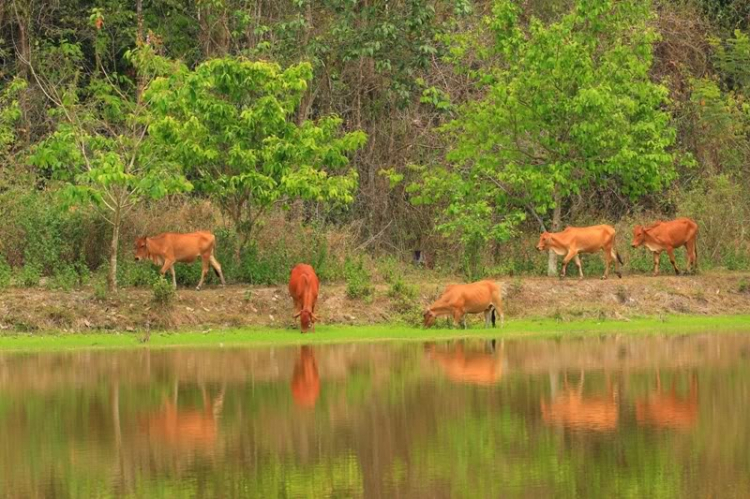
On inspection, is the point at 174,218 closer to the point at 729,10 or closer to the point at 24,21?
the point at 24,21

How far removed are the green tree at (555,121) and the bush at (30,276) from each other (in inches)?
356

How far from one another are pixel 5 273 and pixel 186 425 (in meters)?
12.0

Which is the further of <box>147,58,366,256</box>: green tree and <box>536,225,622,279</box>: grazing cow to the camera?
<box>536,225,622,279</box>: grazing cow

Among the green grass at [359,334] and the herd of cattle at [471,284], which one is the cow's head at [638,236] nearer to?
the herd of cattle at [471,284]

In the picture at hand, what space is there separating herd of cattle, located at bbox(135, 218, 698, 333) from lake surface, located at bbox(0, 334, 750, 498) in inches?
70.6

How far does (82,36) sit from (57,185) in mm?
9318

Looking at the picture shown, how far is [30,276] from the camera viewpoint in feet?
93.7

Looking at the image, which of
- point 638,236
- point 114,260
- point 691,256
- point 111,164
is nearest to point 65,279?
point 114,260

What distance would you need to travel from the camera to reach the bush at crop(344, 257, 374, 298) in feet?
96.4

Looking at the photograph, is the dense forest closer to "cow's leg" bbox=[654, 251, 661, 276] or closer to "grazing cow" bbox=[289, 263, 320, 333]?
"cow's leg" bbox=[654, 251, 661, 276]

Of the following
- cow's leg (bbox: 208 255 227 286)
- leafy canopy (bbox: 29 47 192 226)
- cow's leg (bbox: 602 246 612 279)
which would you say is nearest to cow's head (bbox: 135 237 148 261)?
leafy canopy (bbox: 29 47 192 226)

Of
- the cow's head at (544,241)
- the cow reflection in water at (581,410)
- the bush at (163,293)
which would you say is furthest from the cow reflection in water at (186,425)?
the cow's head at (544,241)

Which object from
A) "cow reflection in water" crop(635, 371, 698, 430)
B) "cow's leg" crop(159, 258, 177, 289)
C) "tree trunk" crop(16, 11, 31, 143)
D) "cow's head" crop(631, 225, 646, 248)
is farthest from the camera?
"tree trunk" crop(16, 11, 31, 143)

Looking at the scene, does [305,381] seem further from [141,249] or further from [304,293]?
[141,249]
